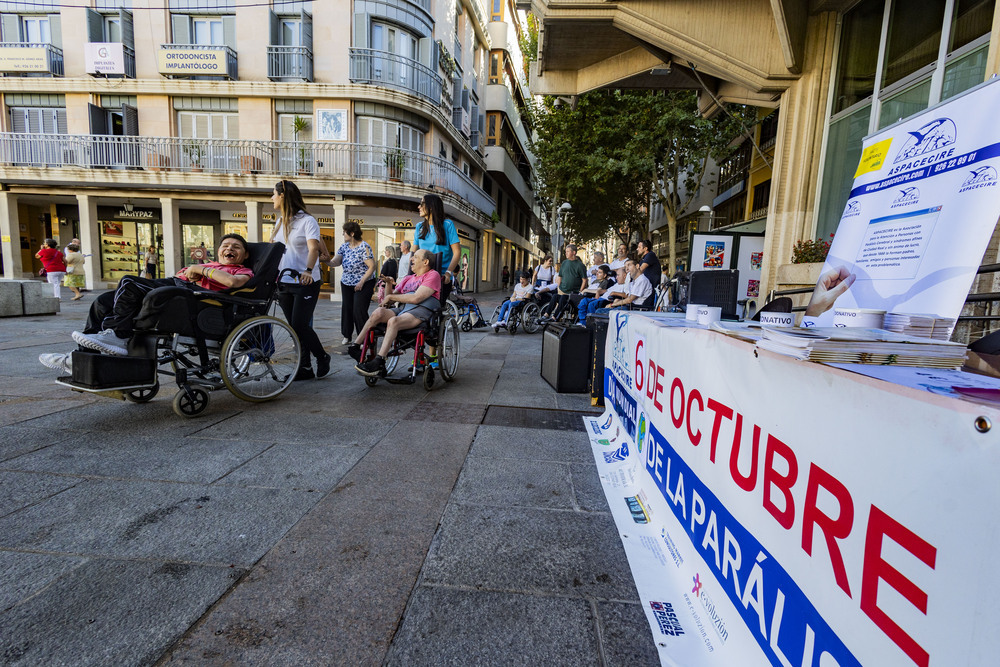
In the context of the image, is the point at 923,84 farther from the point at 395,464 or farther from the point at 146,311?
the point at 146,311

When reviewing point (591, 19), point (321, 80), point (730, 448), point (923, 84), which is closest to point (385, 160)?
point (321, 80)

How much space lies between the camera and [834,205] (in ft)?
20.5

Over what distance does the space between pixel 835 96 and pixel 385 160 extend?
15.0 metres

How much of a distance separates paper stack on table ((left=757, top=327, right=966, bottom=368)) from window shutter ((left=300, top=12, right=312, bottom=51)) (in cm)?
2105

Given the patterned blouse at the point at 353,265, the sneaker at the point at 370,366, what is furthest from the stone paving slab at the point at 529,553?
the patterned blouse at the point at 353,265

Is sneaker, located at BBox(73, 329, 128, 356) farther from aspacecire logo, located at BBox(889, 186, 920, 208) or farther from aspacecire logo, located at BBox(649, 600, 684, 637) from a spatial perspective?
aspacecire logo, located at BBox(889, 186, 920, 208)

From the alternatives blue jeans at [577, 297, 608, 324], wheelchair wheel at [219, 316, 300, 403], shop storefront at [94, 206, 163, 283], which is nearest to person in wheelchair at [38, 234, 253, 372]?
wheelchair wheel at [219, 316, 300, 403]

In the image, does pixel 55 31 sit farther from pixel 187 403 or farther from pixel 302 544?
pixel 302 544

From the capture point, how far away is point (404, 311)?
172 inches

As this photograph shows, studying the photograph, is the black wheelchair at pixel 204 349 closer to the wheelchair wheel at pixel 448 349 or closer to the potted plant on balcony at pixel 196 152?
the wheelchair wheel at pixel 448 349

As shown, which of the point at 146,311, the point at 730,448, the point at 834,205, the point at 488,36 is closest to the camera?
the point at 730,448

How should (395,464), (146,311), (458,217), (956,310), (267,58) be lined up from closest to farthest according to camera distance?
(956,310) → (395,464) → (146,311) → (267,58) → (458,217)

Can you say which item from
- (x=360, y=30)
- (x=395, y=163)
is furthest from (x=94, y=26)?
(x=395, y=163)

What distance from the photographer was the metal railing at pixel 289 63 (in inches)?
696
